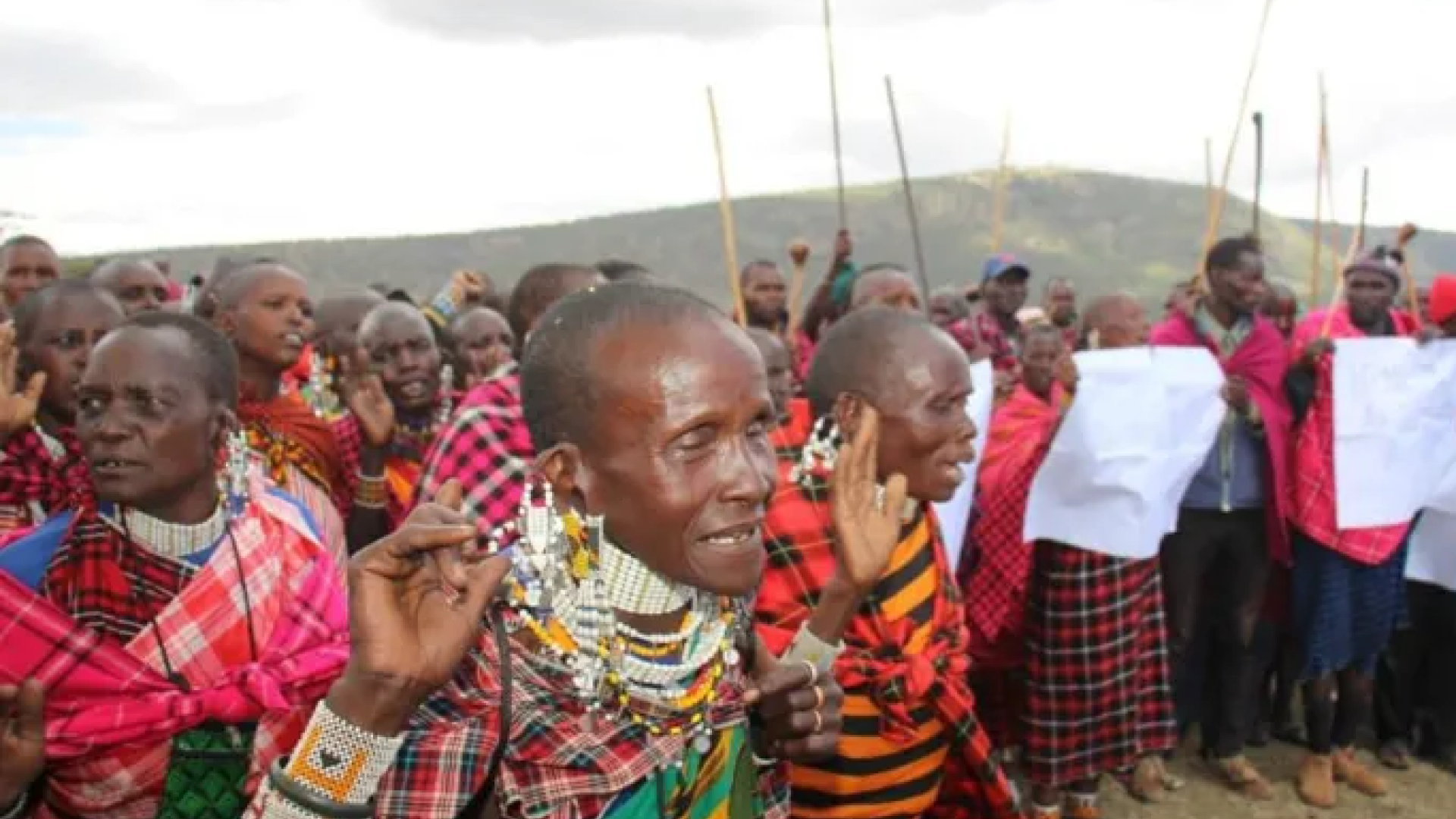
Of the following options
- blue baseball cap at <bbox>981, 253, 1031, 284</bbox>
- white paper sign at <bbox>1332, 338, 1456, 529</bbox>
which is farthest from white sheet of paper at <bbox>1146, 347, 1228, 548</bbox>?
blue baseball cap at <bbox>981, 253, 1031, 284</bbox>

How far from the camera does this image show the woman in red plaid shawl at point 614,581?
175 cm

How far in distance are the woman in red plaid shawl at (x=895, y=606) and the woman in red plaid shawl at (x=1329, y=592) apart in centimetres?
281

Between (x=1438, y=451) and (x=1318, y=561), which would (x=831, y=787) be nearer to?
(x=1318, y=561)

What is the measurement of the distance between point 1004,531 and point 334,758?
358 cm

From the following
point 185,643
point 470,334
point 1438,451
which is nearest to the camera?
point 185,643

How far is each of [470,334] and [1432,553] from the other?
4.41m

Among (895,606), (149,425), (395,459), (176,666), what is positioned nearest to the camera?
(176,666)

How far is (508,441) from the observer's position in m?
3.19

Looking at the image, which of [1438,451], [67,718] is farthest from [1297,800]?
[67,718]

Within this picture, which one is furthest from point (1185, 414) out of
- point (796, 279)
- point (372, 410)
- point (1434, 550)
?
point (372, 410)

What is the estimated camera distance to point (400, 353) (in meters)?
4.40

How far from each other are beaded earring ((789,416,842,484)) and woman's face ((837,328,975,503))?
95mm

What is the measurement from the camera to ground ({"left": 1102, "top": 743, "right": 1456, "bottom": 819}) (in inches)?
205

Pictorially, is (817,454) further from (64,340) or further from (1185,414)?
(1185,414)
